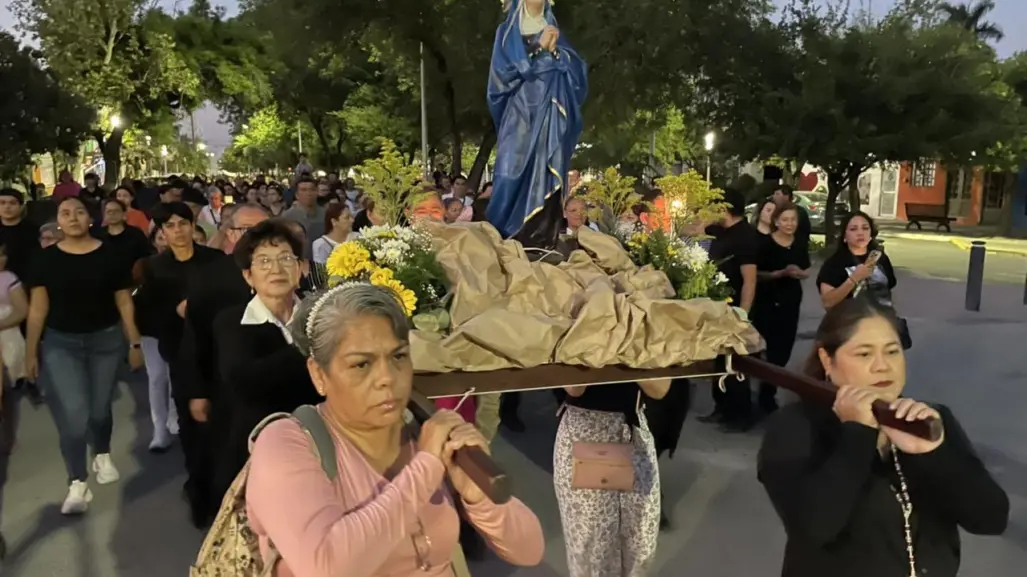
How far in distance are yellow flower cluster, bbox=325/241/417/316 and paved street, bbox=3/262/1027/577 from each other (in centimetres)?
220

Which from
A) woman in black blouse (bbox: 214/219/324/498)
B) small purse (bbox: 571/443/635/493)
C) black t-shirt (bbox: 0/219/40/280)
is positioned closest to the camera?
woman in black blouse (bbox: 214/219/324/498)

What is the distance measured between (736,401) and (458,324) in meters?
4.80

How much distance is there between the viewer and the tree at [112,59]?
2380cm

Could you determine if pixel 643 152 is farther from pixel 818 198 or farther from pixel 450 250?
pixel 450 250

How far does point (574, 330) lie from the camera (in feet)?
9.36

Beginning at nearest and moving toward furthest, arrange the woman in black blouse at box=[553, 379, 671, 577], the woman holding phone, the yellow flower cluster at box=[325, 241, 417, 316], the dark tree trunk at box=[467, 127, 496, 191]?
the yellow flower cluster at box=[325, 241, 417, 316]
the woman in black blouse at box=[553, 379, 671, 577]
the woman holding phone
the dark tree trunk at box=[467, 127, 496, 191]

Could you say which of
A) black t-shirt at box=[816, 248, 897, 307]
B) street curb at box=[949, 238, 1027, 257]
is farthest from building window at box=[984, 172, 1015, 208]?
black t-shirt at box=[816, 248, 897, 307]

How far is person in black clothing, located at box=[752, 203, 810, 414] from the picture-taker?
23.1ft

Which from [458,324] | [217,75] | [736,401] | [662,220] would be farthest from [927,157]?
[217,75]

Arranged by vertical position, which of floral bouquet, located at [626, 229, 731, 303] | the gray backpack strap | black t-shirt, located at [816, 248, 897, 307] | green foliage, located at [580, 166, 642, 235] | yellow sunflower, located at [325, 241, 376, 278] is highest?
green foliage, located at [580, 166, 642, 235]

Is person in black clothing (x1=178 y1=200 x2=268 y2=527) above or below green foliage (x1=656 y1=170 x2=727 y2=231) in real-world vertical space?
below

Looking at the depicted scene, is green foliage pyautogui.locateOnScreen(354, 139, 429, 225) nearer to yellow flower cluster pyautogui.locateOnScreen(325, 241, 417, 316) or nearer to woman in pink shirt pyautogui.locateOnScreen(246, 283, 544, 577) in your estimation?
yellow flower cluster pyautogui.locateOnScreen(325, 241, 417, 316)

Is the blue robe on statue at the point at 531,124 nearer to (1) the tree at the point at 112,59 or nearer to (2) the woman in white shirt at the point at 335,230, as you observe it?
(2) the woman in white shirt at the point at 335,230

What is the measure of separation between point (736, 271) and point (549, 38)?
9.55ft
